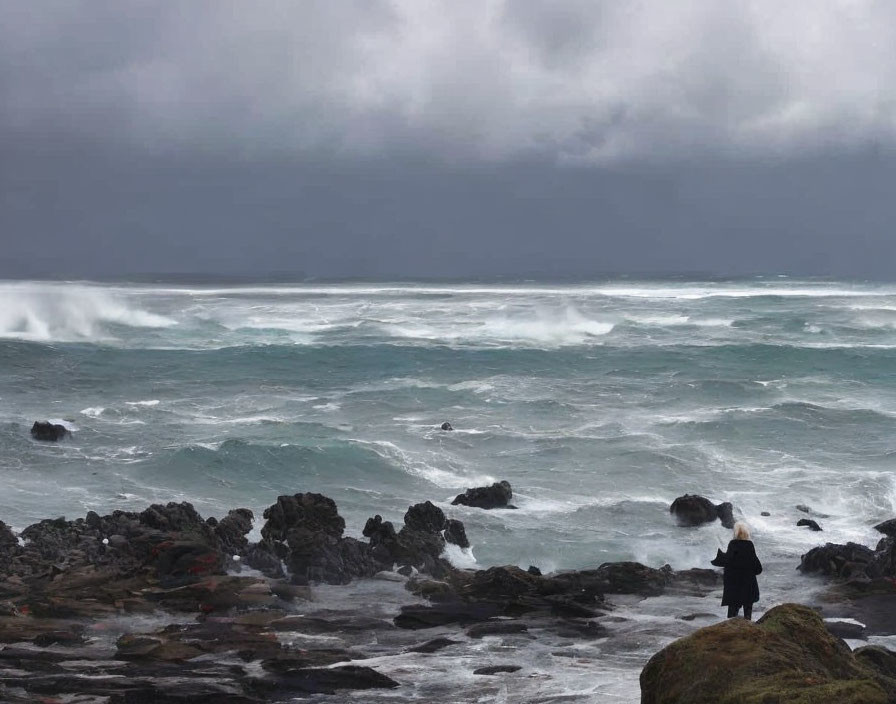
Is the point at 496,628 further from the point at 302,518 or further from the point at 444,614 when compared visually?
the point at 302,518

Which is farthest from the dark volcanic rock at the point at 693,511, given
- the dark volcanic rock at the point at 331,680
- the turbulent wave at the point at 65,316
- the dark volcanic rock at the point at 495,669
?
the turbulent wave at the point at 65,316

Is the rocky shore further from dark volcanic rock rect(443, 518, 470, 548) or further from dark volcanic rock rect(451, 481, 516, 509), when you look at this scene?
dark volcanic rock rect(451, 481, 516, 509)

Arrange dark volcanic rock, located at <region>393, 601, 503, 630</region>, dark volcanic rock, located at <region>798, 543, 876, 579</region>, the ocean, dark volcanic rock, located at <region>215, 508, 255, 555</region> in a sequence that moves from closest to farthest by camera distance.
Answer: dark volcanic rock, located at <region>393, 601, 503, 630</region>, dark volcanic rock, located at <region>798, 543, 876, 579</region>, dark volcanic rock, located at <region>215, 508, 255, 555</region>, the ocean

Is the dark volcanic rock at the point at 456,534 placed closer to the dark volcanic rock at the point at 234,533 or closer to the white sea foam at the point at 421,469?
the dark volcanic rock at the point at 234,533

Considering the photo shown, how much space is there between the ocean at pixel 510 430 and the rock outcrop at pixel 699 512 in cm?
36

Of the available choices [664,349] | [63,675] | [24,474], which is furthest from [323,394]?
[63,675]

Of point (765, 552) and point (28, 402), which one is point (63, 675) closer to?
point (765, 552)

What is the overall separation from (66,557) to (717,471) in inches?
582

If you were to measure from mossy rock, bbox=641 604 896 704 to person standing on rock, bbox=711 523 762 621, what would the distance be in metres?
2.53

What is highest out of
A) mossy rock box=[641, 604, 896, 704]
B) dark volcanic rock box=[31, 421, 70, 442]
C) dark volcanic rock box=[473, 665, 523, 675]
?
mossy rock box=[641, 604, 896, 704]

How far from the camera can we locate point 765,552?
18438 mm

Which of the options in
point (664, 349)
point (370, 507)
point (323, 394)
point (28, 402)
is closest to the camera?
point (370, 507)

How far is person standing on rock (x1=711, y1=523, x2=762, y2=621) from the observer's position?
1165cm

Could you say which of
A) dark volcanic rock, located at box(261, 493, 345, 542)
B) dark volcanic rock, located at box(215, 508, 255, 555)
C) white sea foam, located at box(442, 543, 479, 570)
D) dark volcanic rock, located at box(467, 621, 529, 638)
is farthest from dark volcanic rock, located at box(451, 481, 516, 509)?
dark volcanic rock, located at box(467, 621, 529, 638)
